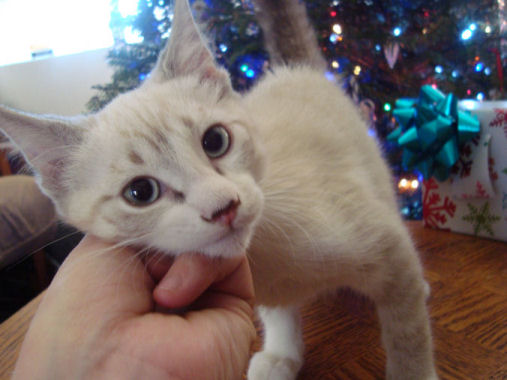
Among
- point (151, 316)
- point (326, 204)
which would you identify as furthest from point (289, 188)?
point (151, 316)

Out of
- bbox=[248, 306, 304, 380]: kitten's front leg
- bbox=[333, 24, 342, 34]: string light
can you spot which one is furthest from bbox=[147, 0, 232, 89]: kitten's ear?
bbox=[333, 24, 342, 34]: string light

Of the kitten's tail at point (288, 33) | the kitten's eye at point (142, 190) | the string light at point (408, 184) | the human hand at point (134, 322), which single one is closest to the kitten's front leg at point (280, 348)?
the human hand at point (134, 322)

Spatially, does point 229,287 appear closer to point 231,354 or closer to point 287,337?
point 231,354

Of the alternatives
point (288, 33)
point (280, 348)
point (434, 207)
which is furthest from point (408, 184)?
point (280, 348)

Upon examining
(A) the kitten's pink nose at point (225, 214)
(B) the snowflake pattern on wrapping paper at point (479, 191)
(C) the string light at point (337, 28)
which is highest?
(C) the string light at point (337, 28)

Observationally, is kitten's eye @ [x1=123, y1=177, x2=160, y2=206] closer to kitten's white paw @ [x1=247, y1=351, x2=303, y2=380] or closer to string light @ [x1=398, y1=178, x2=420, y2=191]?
kitten's white paw @ [x1=247, y1=351, x2=303, y2=380]

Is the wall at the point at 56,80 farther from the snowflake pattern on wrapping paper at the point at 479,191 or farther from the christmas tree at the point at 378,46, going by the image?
the snowflake pattern on wrapping paper at the point at 479,191
